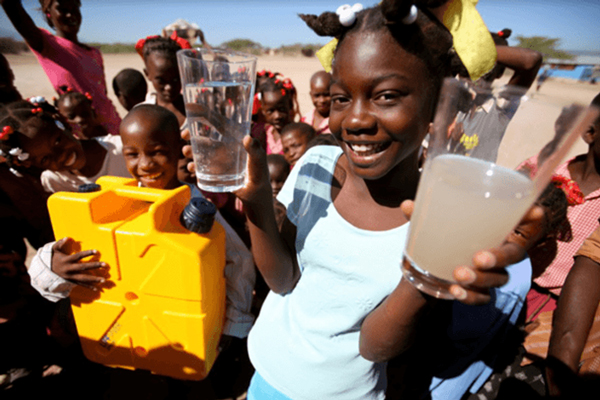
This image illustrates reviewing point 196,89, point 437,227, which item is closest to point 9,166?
point 196,89

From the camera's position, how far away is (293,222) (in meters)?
1.25

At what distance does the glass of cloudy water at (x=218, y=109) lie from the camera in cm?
108

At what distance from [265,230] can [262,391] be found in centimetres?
70

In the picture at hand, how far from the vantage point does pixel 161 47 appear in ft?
9.89

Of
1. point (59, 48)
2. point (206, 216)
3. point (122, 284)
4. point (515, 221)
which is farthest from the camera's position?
point (59, 48)

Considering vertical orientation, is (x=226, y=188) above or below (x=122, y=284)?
above

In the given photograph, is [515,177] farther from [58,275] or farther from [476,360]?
[58,275]

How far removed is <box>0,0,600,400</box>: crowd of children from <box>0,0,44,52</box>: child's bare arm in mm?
20

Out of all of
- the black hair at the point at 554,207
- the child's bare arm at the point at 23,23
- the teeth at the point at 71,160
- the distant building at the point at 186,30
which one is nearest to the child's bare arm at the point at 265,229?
the black hair at the point at 554,207

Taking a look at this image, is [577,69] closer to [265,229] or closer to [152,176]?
[265,229]

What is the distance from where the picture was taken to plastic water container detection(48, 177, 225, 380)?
4.66 ft

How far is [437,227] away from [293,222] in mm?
615

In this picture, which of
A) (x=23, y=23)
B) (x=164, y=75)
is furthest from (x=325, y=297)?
(x=23, y=23)

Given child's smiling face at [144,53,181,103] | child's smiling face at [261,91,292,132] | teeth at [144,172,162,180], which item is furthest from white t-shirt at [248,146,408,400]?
child's smiling face at [261,91,292,132]
